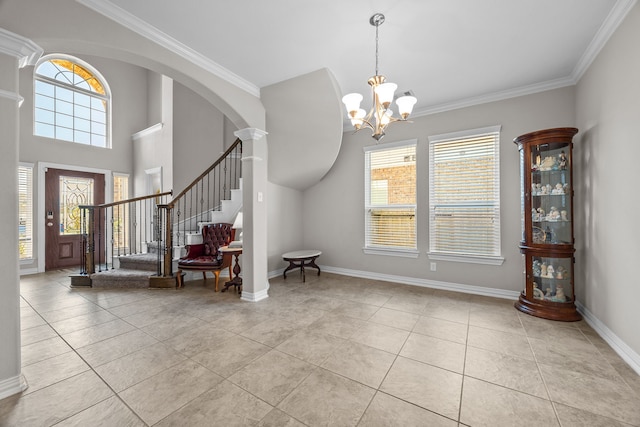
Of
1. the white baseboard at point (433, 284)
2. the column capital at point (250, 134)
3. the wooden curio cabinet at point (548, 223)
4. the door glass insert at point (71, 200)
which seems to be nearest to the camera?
the wooden curio cabinet at point (548, 223)

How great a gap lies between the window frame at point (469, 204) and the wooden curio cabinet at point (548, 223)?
0.47 metres

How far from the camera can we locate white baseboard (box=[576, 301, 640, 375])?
6.78 feet

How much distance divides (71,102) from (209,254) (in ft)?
17.0

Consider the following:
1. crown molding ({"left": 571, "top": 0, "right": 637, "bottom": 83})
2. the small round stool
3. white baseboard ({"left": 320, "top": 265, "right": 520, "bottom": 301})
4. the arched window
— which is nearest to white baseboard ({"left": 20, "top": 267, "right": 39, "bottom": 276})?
the arched window

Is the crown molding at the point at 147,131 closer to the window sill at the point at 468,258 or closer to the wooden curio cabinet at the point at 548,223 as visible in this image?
the window sill at the point at 468,258

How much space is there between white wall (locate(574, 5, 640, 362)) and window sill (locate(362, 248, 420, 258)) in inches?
75.5

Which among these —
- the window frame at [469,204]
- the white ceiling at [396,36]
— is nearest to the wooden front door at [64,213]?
the white ceiling at [396,36]

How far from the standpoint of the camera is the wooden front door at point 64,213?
559 centimetres

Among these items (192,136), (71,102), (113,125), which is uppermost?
(71,102)

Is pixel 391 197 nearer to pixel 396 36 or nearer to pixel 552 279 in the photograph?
pixel 552 279

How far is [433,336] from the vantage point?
2.59 m

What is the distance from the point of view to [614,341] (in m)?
2.35

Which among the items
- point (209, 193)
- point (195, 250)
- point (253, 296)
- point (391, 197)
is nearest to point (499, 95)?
point (391, 197)

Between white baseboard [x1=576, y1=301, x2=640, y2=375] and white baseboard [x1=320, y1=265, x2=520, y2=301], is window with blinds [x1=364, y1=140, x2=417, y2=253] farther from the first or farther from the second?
white baseboard [x1=576, y1=301, x2=640, y2=375]
